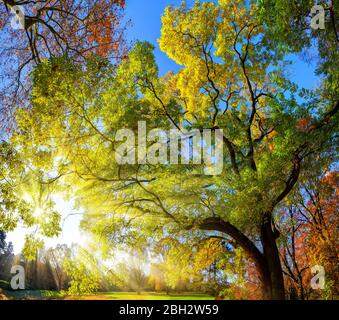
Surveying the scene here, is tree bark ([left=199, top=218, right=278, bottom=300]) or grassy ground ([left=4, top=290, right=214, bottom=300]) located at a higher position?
tree bark ([left=199, top=218, right=278, bottom=300])

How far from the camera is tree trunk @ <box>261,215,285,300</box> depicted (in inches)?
359

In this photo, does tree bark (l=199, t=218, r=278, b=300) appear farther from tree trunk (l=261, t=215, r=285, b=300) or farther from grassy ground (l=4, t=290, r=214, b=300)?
grassy ground (l=4, t=290, r=214, b=300)

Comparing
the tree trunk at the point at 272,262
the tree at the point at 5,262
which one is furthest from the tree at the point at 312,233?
the tree at the point at 5,262

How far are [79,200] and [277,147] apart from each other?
6.04 metres

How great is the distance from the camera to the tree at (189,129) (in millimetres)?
7340

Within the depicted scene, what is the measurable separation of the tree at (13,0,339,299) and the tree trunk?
3 centimetres

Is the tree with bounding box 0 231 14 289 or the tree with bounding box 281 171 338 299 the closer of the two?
the tree with bounding box 281 171 338 299

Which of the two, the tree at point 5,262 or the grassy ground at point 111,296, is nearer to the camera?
the grassy ground at point 111,296

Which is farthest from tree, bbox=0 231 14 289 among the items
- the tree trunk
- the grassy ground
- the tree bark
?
the tree trunk

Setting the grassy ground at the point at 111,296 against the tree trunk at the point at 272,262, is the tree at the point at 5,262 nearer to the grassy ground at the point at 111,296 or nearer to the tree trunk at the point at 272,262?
the grassy ground at the point at 111,296

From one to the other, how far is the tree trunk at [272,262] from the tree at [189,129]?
0.03m

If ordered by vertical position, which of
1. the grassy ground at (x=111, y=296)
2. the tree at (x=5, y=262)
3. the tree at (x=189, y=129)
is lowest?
the grassy ground at (x=111, y=296)
